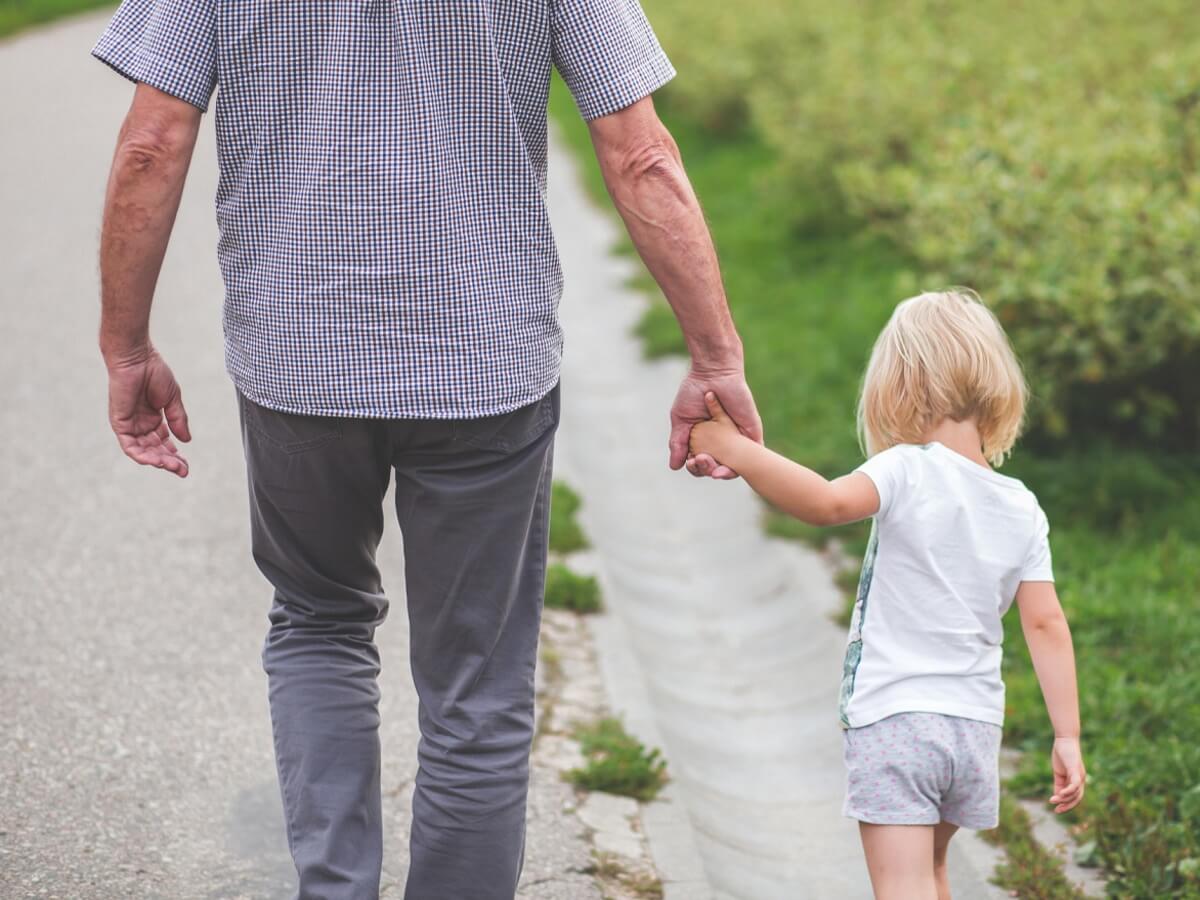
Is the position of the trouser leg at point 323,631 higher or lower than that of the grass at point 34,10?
lower

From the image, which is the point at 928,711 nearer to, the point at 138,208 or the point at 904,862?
the point at 904,862

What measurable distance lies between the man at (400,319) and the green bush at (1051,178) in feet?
10.2

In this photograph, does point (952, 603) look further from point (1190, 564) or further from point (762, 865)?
point (1190, 564)

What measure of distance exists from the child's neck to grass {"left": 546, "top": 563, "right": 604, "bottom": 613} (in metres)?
2.20

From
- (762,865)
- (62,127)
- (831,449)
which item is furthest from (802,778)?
(62,127)

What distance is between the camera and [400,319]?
2162 mm

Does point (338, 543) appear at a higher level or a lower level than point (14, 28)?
lower

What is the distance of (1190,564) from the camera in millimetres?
4652

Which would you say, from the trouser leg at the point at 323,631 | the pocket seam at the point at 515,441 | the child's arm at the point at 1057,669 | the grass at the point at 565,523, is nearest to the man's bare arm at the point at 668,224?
the pocket seam at the point at 515,441

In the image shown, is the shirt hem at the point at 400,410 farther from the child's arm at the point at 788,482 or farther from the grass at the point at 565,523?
the grass at the point at 565,523

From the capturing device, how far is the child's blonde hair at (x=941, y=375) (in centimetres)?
244

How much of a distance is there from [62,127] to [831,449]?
9755mm

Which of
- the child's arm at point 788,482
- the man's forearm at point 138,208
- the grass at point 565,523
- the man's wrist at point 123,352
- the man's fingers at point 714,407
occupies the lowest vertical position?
the grass at point 565,523

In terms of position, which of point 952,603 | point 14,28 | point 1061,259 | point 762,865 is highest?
point 14,28
